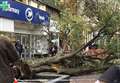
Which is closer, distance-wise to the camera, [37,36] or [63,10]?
[63,10]

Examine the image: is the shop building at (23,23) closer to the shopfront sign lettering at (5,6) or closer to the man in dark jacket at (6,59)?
the shopfront sign lettering at (5,6)

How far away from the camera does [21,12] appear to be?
3180 centimetres

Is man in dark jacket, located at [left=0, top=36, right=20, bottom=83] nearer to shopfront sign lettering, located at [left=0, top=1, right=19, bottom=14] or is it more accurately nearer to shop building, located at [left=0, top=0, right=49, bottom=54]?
shop building, located at [left=0, top=0, right=49, bottom=54]

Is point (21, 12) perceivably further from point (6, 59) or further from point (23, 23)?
point (6, 59)

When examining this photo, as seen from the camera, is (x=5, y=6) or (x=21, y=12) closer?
(x=5, y=6)

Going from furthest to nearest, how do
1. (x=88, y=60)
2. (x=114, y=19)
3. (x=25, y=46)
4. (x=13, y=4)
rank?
(x=25, y=46)
(x=13, y=4)
(x=88, y=60)
(x=114, y=19)

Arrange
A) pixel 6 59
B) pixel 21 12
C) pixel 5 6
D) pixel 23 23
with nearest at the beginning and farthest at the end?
pixel 6 59 < pixel 5 6 < pixel 21 12 < pixel 23 23

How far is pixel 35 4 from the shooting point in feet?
125

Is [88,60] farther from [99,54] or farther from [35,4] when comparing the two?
[35,4]

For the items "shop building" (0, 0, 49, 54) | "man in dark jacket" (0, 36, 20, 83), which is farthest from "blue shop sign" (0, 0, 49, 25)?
"man in dark jacket" (0, 36, 20, 83)

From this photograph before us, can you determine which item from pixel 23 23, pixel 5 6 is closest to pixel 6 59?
pixel 5 6

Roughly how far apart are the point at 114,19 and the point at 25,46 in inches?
828

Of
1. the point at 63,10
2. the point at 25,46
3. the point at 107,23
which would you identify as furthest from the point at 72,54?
the point at 25,46

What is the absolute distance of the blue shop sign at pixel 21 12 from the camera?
91.7 feet
